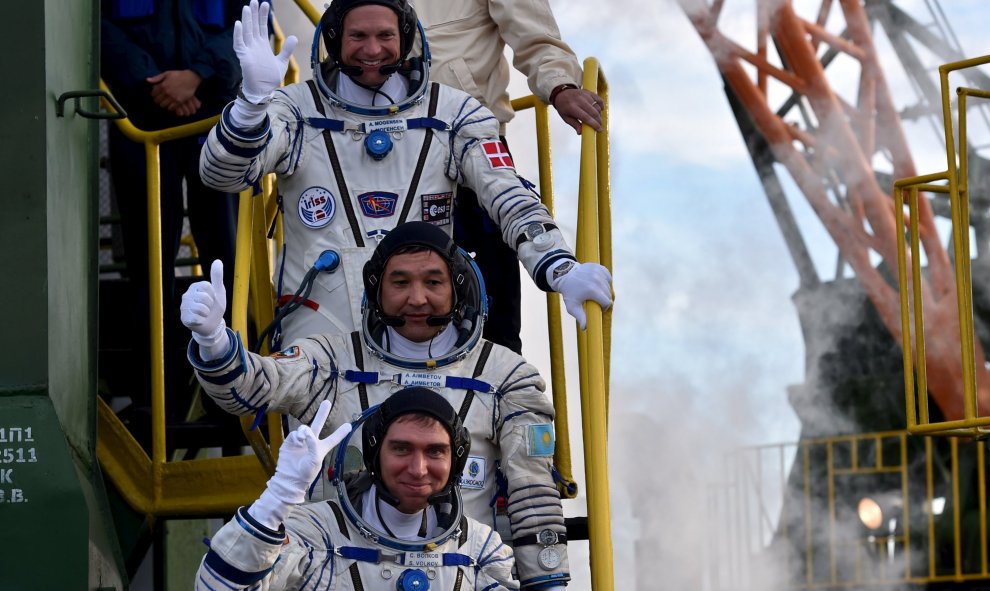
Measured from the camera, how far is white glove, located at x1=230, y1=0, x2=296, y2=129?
15.4ft

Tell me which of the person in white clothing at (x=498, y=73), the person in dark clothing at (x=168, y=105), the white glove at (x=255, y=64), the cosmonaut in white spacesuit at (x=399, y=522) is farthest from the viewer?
the person in dark clothing at (x=168, y=105)

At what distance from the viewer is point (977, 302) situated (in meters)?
14.8

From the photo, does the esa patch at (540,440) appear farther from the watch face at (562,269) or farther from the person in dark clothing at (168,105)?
the person in dark clothing at (168,105)

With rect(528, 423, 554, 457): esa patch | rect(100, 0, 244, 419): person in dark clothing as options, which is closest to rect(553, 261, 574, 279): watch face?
rect(528, 423, 554, 457): esa patch

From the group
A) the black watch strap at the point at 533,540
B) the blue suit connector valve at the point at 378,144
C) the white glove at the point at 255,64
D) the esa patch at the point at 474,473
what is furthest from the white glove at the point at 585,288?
the white glove at the point at 255,64

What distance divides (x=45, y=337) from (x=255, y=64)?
890 mm

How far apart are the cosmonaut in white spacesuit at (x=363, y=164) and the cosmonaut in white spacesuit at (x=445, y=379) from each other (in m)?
0.37

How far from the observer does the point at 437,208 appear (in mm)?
5223

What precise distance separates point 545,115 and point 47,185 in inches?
71.0

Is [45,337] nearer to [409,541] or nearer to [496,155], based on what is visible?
[409,541]

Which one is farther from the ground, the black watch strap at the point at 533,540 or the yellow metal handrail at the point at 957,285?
the yellow metal handrail at the point at 957,285

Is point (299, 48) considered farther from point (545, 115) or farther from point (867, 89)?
point (867, 89)

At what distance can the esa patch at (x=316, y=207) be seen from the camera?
16.9ft

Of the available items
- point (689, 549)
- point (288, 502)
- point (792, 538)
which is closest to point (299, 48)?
point (288, 502)
